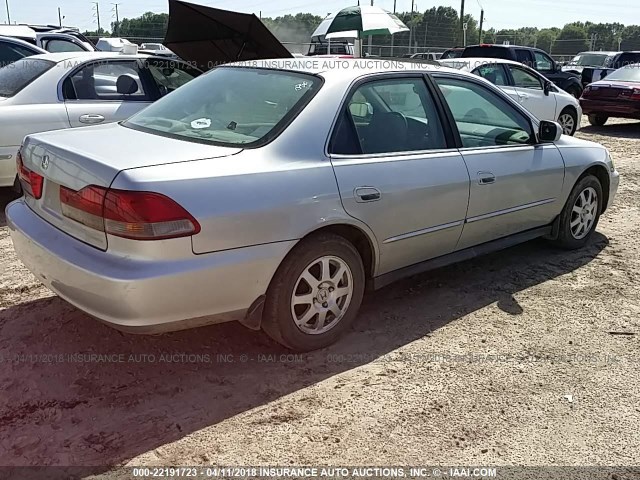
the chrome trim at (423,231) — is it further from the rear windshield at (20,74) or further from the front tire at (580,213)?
the rear windshield at (20,74)

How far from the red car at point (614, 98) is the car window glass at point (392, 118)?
35.6 feet

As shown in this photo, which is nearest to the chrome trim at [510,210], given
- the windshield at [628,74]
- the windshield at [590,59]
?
the windshield at [628,74]

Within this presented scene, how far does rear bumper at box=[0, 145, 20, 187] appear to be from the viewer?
5.73m

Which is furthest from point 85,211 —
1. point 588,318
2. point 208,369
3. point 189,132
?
point 588,318

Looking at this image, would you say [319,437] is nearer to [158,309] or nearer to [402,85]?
[158,309]

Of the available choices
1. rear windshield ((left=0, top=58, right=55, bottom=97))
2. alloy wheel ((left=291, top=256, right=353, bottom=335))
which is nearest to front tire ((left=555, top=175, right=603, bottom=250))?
alloy wheel ((left=291, top=256, right=353, bottom=335))

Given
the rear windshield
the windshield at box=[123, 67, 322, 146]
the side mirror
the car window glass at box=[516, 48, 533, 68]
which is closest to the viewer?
the windshield at box=[123, 67, 322, 146]

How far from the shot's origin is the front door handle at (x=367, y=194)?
11.3 ft

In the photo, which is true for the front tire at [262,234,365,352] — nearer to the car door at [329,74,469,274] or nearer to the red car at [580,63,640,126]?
the car door at [329,74,469,274]

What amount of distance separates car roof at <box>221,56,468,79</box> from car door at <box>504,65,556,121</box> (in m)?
6.83

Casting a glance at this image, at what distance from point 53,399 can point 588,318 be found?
3.20 meters

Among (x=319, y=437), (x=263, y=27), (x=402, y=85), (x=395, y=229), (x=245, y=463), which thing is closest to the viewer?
(x=245, y=463)

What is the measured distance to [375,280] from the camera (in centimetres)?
380

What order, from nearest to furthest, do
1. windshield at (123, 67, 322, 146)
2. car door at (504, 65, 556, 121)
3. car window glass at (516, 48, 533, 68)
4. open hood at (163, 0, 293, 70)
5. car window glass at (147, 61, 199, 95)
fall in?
windshield at (123, 67, 322, 146), car window glass at (147, 61, 199, 95), open hood at (163, 0, 293, 70), car door at (504, 65, 556, 121), car window glass at (516, 48, 533, 68)
